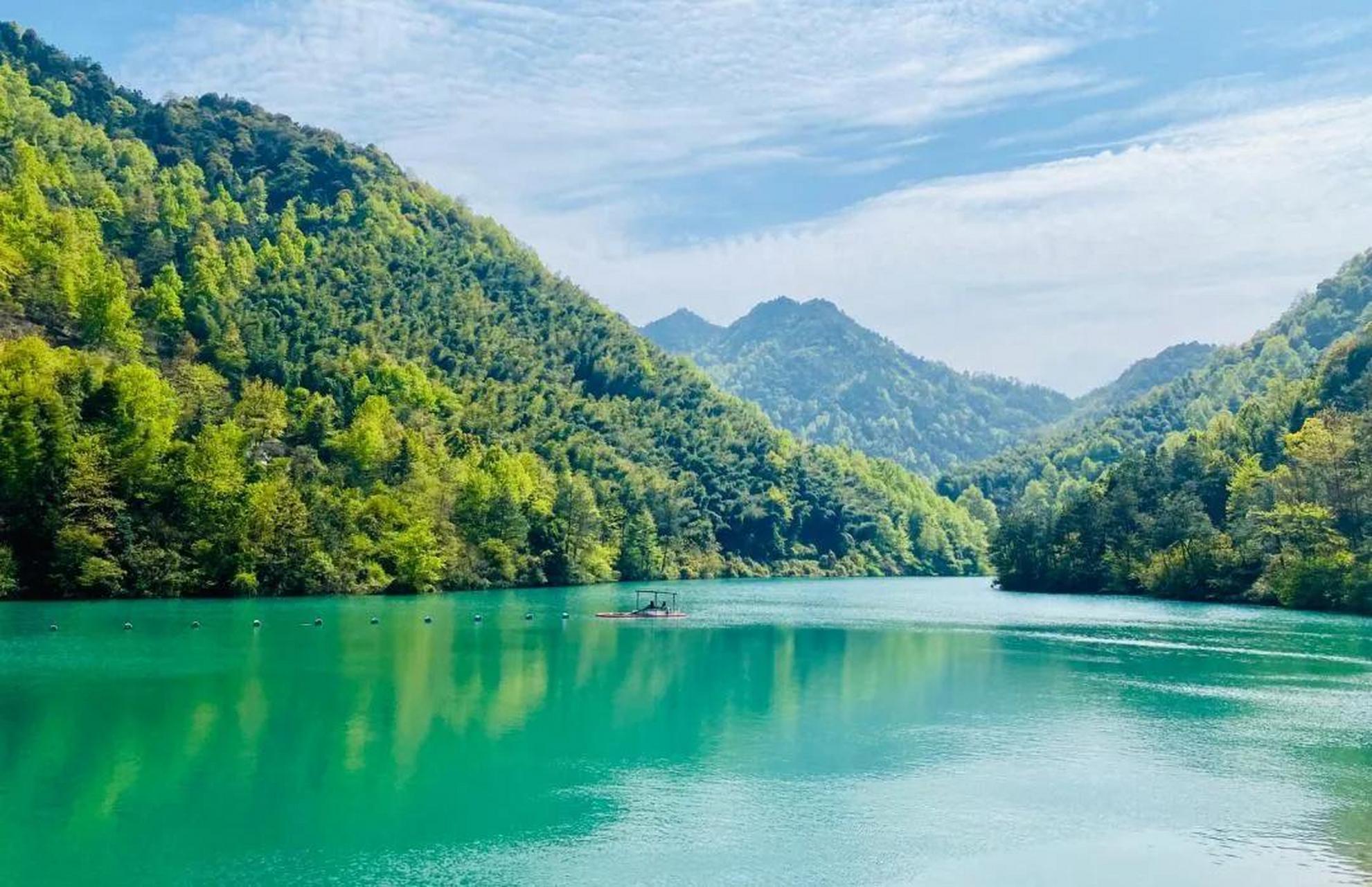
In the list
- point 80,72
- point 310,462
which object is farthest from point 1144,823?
point 80,72

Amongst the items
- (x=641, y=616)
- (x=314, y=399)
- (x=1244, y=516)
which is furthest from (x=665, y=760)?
(x=314, y=399)

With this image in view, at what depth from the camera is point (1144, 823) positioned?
1061 inches

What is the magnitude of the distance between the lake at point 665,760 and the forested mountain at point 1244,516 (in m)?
28.8

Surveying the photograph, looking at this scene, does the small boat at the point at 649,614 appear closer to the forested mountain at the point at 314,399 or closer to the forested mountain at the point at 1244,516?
the forested mountain at the point at 314,399

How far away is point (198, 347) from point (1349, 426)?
3823 inches

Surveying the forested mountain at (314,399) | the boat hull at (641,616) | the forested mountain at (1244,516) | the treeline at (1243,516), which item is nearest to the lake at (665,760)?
the boat hull at (641,616)

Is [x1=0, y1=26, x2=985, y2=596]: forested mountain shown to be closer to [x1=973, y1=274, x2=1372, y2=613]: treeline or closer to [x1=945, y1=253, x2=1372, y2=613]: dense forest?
[x1=945, y1=253, x2=1372, y2=613]: dense forest

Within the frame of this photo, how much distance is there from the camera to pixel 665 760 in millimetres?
32406

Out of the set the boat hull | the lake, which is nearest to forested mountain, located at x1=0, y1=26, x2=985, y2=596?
the lake

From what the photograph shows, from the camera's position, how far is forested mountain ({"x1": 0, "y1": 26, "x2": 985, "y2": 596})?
81125mm

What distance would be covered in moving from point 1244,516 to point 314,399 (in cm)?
7847

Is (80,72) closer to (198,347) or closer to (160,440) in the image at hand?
(198,347)

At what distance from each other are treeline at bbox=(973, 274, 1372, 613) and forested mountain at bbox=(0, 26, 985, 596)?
45620mm

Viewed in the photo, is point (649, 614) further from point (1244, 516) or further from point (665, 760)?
point (1244, 516)
